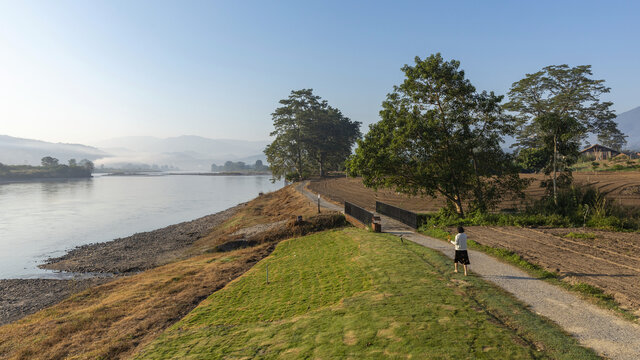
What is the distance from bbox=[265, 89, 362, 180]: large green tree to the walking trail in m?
67.3

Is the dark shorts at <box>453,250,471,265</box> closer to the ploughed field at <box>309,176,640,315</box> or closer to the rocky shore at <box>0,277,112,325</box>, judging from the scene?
the ploughed field at <box>309,176,640,315</box>

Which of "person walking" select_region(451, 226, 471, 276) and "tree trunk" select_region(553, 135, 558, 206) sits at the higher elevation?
"tree trunk" select_region(553, 135, 558, 206)

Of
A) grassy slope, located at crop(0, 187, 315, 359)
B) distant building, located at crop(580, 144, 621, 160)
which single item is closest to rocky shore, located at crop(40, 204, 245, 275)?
grassy slope, located at crop(0, 187, 315, 359)

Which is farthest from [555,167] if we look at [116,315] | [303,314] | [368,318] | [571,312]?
[116,315]

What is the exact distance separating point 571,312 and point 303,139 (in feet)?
251

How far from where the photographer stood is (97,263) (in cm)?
2669

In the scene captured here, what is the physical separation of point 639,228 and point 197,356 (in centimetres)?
2284

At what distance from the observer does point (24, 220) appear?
49281 mm

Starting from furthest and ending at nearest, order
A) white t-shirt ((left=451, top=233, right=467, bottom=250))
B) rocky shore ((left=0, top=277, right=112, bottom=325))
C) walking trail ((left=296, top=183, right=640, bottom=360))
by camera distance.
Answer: rocky shore ((left=0, top=277, right=112, bottom=325)), white t-shirt ((left=451, top=233, right=467, bottom=250)), walking trail ((left=296, top=183, right=640, bottom=360))

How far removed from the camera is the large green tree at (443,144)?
22672mm

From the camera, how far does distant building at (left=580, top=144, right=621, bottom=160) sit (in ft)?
217

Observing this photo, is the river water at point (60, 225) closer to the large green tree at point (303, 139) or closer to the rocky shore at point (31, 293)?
the rocky shore at point (31, 293)

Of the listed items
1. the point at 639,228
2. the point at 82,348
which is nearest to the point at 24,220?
the point at 82,348

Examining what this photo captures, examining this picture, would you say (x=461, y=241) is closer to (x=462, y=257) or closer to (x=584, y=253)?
(x=462, y=257)
